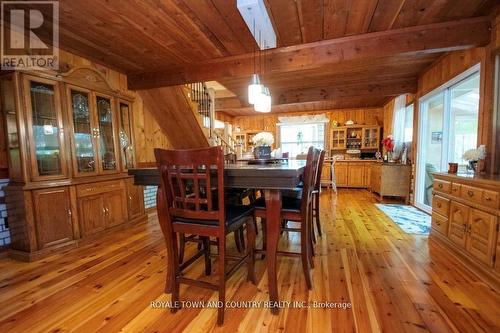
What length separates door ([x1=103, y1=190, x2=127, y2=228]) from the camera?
117 inches

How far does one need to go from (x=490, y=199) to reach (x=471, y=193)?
22 centimetres

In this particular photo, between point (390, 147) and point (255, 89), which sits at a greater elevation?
point (255, 89)

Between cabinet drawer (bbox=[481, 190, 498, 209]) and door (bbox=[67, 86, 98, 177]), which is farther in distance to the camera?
door (bbox=[67, 86, 98, 177])

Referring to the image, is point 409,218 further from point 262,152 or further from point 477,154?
point 262,152

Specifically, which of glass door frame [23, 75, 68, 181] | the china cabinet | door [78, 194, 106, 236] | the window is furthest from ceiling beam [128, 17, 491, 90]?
the window

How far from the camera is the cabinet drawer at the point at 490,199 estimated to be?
5.61 ft

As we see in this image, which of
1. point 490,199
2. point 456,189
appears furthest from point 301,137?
point 490,199

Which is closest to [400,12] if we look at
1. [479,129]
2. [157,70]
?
[479,129]

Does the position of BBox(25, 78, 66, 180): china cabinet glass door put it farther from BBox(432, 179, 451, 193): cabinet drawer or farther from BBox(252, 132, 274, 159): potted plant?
BBox(432, 179, 451, 193): cabinet drawer

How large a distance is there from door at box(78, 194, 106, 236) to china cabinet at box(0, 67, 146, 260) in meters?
0.01

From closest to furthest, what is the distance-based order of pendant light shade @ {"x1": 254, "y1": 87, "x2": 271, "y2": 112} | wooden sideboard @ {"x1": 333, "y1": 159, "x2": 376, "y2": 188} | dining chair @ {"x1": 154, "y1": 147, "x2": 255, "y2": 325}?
1. dining chair @ {"x1": 154, "y1": 147, "x2": 255, "y2": 325}
2. pendant light shade @ {"x1": 254, "y1": 87, "x2": 271, "y2": 112}
3. wooden sideboard @ {"x1": 333, "y1": 159, "x2": 376, "y2": 188}

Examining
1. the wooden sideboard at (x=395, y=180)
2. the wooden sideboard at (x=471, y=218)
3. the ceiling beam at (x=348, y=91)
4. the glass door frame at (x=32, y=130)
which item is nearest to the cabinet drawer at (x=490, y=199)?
the wooden sideboard at (x=471, y=218)

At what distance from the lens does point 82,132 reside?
2814 mm

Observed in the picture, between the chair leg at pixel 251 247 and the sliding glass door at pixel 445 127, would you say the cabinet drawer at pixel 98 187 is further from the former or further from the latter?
the sliding glass door at pixel 445 127
